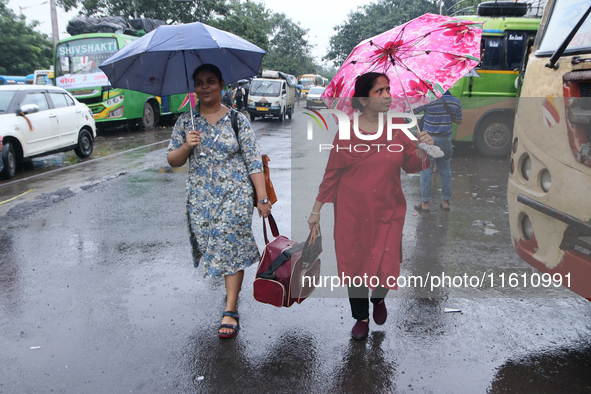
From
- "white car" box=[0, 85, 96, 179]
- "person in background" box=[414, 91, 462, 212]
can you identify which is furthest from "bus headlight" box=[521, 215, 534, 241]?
"white car" box=[0, 85, 96, 179]

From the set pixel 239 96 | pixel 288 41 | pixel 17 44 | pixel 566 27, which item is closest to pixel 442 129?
pixel 566 27

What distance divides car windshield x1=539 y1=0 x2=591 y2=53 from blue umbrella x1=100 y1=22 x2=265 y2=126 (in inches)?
78.6

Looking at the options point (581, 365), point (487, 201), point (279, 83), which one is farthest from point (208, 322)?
point (279, 83)

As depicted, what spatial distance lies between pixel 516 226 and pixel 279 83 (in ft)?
67.7

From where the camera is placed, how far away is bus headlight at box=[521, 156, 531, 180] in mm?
3048

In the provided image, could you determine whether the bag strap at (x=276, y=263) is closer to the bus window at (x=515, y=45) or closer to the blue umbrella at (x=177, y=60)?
the blue umbrella at (x=177, y=60)

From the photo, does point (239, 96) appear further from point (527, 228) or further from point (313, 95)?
point (527, 228)

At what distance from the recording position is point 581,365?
9.00 feet

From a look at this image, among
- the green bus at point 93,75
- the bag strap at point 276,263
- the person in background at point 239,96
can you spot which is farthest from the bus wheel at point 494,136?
the person in background at point 239,96

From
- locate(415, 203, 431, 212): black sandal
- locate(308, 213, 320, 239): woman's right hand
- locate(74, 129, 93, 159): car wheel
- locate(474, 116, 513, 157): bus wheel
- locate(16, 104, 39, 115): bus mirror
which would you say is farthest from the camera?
locate(74, 129, 93, 159): car wheel

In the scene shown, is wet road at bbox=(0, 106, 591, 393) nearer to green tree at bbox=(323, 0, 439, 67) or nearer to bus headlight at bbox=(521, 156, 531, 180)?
bus headlight at bbox=(521, 156, 531, 180)

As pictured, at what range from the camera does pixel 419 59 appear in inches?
108

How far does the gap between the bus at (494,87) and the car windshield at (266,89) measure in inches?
520

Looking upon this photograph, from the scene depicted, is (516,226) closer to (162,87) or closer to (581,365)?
(581,365)
